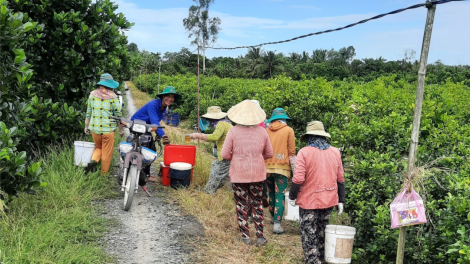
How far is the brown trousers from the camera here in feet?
19.8

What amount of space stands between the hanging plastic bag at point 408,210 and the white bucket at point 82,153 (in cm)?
465

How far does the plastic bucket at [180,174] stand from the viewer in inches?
246

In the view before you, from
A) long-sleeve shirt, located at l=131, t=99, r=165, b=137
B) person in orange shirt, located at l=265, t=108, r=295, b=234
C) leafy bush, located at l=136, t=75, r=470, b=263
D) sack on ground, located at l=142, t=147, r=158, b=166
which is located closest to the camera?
leafy bush, located at l=136, t=75, r=470, b=263

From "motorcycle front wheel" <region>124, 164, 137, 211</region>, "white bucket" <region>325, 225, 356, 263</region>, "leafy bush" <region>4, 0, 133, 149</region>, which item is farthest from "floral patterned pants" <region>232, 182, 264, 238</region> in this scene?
"leafy bush" <region>4, 0, 133, 149</region>

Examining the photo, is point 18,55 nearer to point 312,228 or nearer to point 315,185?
point 315,185

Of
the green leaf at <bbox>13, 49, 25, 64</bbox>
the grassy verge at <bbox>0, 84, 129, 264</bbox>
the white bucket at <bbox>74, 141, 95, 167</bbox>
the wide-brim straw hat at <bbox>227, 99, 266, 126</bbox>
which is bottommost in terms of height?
the grassy verge at <bbox>0, 84, 129, 264</bbox>

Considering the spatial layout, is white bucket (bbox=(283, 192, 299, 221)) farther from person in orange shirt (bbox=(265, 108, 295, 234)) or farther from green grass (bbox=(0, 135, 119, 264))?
green grass (bbox=(0, 135, 119, 264))

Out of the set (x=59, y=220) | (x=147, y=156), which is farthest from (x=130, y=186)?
(x=59, y=220)

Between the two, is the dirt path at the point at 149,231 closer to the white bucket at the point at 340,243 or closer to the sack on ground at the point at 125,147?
the sack on ground at the point at 125,147

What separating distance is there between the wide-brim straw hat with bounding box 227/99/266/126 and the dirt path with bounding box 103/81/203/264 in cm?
154

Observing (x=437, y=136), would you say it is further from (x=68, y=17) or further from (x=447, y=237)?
(x=68, y=17)

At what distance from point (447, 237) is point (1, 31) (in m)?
4.59

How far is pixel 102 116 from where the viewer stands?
19.4 feet

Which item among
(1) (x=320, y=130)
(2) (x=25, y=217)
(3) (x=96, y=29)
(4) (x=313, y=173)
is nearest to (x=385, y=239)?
(4) (x=313, y=173)
